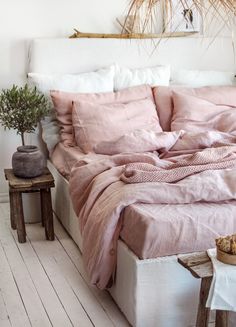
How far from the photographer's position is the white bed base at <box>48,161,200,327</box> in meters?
2.50

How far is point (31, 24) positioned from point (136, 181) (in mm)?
2145

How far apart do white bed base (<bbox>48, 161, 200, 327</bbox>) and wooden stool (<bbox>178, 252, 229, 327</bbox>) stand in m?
0.29

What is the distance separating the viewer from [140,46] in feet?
15.0

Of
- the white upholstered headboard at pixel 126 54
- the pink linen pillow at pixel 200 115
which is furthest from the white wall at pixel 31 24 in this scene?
the pink linen pillow at pixel 200 115

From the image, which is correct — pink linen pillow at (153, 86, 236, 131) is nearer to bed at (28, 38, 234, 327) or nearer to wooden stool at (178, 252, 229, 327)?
bed at (28, 38, 234, 327)

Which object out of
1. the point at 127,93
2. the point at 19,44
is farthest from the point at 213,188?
the point at 19,44

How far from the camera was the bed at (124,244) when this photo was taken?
251cm

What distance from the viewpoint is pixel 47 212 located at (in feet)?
12.1

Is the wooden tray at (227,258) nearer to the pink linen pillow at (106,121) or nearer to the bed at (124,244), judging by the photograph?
the bed at (124,244)

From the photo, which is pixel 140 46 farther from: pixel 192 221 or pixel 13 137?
pixel 192 221

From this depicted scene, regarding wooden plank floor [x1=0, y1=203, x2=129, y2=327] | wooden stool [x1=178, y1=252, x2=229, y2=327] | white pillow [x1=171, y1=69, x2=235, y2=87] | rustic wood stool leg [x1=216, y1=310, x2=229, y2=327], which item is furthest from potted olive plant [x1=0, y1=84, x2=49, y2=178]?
rustic wood stool leg [x1=216, y1=310, x2=229, y2=327]

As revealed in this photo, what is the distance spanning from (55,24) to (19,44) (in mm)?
345

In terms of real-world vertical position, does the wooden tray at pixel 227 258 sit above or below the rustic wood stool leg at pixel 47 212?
above

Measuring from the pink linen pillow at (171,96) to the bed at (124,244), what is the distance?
46cm
